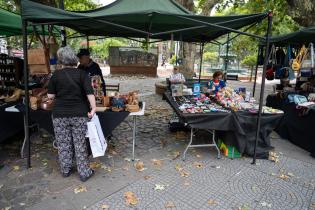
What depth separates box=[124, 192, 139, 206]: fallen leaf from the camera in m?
3.16

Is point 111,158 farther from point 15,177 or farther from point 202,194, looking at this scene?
point 202,194

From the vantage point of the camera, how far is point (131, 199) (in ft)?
10.6

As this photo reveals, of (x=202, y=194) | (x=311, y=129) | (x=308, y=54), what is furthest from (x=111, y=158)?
(x=308, y=54)

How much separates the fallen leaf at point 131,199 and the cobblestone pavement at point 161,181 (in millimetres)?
26

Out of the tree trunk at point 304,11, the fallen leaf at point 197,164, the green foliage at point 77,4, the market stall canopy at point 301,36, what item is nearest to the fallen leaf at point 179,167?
the fallen leaf at point 197,164

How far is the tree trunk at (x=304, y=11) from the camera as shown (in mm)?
9039

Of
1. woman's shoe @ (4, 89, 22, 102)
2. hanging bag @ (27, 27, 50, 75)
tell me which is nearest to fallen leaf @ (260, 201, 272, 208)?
hanging bag @ (27, 27, 50, 75)

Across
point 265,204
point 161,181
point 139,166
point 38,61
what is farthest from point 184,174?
point 38,61

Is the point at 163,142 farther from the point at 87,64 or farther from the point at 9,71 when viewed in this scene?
the point at 9,71

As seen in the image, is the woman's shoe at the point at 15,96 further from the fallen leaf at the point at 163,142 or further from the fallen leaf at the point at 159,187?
the fallen leaf at the point at 159,187

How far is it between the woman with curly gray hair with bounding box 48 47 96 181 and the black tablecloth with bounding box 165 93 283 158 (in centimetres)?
155

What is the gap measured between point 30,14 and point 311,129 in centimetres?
511

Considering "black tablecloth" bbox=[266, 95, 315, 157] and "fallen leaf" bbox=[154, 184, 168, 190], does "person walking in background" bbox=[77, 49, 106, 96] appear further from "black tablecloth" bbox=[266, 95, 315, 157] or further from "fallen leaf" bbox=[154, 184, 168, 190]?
"black tablecloth" bbox=[266, 95, 315, 157]

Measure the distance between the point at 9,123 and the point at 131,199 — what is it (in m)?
2.65
